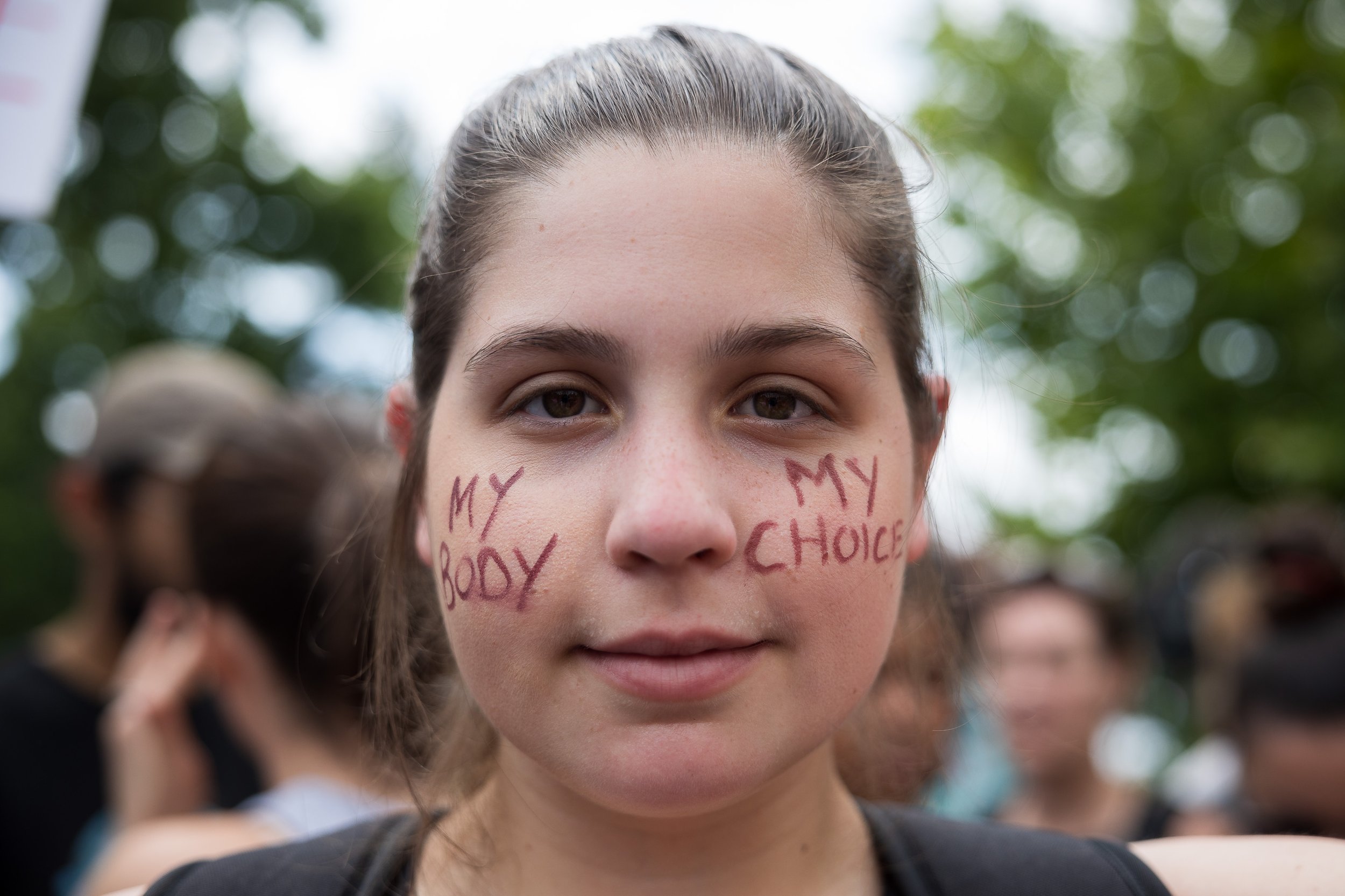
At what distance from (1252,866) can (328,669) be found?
6.18 feet

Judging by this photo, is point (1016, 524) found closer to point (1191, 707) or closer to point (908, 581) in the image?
point (1191, 707)

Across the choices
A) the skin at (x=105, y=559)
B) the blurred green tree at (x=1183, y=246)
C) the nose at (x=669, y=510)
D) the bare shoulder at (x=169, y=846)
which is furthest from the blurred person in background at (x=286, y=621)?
the blurred green tree at (x=1183, y=246)

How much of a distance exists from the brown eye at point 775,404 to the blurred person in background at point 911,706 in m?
0.50

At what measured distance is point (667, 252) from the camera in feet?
5.22

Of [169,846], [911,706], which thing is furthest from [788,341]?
[911,706]

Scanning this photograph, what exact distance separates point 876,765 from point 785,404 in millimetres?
1039

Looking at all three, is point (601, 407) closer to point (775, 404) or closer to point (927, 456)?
point (775, 404)

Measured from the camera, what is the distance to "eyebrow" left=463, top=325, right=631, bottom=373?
5.20 ft

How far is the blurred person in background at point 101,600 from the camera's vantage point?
377 centimetres

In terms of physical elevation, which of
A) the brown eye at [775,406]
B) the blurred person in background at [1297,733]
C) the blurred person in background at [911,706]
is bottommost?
the blurred person in background at [1297,733]

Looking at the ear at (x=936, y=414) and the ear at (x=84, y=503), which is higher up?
the ear at (x=936, y=414)

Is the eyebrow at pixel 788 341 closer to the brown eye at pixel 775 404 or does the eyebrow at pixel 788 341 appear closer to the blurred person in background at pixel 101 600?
the brown eye at pixel 775 404

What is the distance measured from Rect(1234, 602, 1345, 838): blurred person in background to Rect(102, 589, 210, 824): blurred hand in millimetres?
3061

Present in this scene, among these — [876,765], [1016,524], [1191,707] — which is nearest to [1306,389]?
[1191,707]
